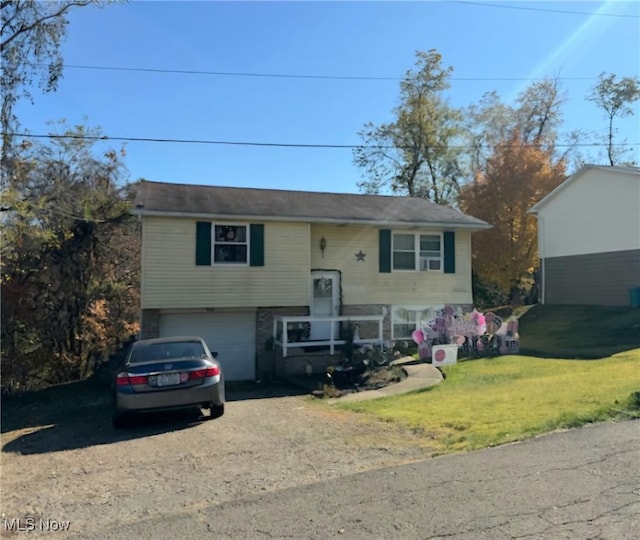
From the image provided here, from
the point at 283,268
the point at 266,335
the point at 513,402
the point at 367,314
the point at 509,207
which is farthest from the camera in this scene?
the point at 509,207

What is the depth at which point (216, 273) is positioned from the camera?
15430 mm

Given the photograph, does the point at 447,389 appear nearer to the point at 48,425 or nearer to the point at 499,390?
the point at 499,390

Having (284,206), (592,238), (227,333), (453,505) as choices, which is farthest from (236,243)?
(592,238)

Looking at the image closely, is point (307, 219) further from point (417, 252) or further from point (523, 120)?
point (523, 120)

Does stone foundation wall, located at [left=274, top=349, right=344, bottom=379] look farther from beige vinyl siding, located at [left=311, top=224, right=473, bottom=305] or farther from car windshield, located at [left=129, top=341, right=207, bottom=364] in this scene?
car windshield, located at [left=129, top=341, right=207, bottom=364]

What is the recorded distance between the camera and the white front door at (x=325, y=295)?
1686 centimetres

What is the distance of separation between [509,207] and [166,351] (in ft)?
75.5

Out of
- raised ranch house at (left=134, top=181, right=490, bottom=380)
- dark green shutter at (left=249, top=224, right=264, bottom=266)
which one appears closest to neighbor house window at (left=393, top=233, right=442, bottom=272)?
raised ranch house at (left=134, top=181, right=490, bottom=380)

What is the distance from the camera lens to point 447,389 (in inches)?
436

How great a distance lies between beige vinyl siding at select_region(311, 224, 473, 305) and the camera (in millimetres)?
17000

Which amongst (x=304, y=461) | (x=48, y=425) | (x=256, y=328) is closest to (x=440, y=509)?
(x=304, y=461)

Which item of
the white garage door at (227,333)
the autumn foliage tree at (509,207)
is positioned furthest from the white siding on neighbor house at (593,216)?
the white garage door at (227,333)

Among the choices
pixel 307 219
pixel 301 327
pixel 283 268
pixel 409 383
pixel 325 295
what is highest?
pixel 307 219

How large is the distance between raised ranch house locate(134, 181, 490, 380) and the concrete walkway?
6.77 feet
